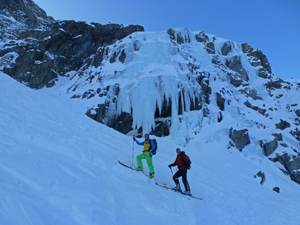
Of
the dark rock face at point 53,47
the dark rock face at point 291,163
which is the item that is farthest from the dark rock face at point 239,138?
the dark rock face at point 53,47

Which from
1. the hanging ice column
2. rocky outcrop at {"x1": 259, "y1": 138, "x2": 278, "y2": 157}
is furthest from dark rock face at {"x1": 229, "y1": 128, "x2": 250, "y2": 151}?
the hanging ice column

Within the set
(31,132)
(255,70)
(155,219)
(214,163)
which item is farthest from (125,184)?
(255,70)

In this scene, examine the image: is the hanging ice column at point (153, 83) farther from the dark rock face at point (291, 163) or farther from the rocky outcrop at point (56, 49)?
the rocky outcrop at point (56, 49)

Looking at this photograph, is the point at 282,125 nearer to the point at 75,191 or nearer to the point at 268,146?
the point at 268,146

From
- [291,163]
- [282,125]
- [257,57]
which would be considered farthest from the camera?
[257,57]

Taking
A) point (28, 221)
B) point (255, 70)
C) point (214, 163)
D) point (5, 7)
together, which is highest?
point (255, 70)

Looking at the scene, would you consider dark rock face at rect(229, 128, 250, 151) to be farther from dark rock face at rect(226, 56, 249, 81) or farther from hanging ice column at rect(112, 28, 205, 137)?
dark rock face at rect(226, 56, 249, 81)

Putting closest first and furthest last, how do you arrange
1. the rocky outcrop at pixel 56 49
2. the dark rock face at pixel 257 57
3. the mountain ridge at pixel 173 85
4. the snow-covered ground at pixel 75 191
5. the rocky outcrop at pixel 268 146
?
the snow-covered ground at pixel 75 191 → the rocky outcrop at pixel 268 146 → the mountain ridge at pixel 173 85 → the rocky outcrop at pixel 56 49 → the dark rock face at pixel 257 57

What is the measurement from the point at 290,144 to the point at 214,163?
32.9ft

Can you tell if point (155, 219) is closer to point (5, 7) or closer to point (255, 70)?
point (255, 70)

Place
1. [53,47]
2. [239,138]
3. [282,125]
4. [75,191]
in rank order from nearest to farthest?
1. [75,191]
2. [239,138]
3. [282,125]
4. [53,47]

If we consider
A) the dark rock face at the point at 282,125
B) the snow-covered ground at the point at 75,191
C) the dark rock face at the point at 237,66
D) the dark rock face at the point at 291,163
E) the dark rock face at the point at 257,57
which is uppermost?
the dark rock face at the point at 257,57

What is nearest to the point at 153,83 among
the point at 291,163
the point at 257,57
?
the point at 291,163

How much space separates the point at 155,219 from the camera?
4023mm
